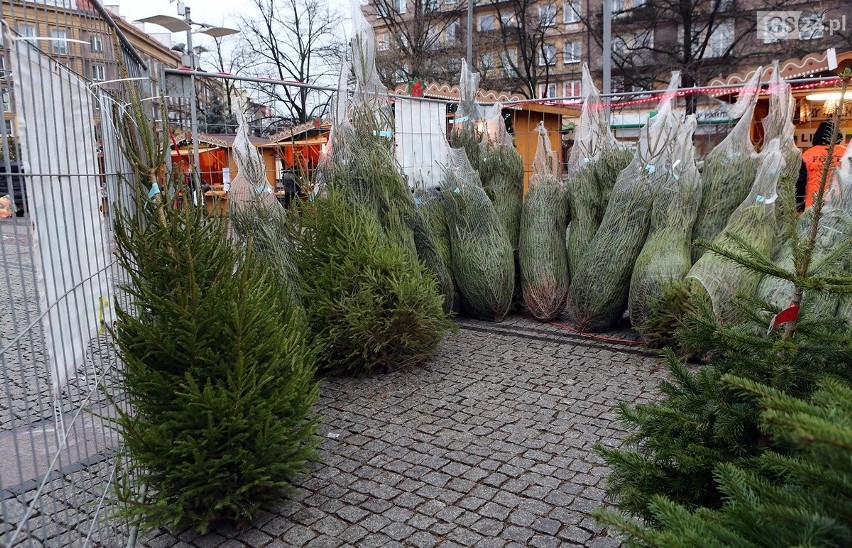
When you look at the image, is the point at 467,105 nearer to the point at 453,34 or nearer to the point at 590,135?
the point at 590,135

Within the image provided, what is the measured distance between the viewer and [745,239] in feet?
17.2

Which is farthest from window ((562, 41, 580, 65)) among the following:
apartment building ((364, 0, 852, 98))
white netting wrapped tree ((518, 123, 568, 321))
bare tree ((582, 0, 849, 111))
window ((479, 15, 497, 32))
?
white netting wrapped tree ((518, 123, 568, 321))

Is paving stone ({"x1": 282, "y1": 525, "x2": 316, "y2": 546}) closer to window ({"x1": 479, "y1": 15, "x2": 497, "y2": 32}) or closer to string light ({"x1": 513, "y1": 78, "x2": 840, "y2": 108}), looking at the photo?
string light ({"x1": 513, "y1": 78, "x2": 840, "y2": 108})

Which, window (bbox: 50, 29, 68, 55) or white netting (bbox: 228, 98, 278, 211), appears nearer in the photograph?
window (bbox: 50, 29, 68, 55)

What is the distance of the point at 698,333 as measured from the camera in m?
2.27

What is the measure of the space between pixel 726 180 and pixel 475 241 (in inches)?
94.3

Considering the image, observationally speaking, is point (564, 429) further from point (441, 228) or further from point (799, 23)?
point (799, 23)

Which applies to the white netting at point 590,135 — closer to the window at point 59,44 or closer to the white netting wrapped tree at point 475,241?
the white netting wrapped tree at point 475,241

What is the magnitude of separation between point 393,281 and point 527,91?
2886cm

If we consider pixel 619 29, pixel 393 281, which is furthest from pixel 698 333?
pixel 619 29

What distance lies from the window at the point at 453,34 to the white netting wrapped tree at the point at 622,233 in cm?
2675

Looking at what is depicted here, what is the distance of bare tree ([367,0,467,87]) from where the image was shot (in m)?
26.5

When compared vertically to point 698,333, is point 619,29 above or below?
above

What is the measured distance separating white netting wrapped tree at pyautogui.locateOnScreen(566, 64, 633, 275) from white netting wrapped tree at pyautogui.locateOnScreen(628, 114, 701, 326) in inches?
27.9
